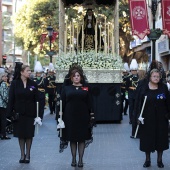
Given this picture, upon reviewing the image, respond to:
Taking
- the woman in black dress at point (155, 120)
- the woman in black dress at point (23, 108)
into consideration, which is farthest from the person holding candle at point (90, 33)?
the woman in black dress at point (155, 120)

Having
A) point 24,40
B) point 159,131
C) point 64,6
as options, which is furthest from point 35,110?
point 24,40

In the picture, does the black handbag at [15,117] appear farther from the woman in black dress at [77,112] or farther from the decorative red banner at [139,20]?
the decorative red banner at [139,20]

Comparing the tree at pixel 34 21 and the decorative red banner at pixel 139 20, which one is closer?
the decorative red banner at pixel 139 20

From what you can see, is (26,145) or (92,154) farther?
(92,154)

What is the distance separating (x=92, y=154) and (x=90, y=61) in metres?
6.45

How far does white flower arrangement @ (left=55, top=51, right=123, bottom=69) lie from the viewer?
1712 centimetres

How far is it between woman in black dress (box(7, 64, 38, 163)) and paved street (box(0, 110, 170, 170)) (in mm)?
458

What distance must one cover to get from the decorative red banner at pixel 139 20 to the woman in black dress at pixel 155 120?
18225 millimetres

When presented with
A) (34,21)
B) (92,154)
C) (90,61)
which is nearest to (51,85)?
(90,61)

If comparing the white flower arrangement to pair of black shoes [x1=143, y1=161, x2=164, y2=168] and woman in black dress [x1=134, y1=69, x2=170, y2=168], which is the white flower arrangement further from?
pair of black shoes [x1=143, y1=161, x2=164, y2=168]

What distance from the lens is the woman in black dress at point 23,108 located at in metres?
9.94

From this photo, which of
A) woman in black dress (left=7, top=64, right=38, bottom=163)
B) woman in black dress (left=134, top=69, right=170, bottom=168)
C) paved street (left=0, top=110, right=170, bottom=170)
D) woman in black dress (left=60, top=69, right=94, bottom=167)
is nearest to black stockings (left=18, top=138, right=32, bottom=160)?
woman in black dress (left=7, top=64, right=38, bottom=163)

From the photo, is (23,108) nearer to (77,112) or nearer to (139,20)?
(77,112)

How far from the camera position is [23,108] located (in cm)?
994
